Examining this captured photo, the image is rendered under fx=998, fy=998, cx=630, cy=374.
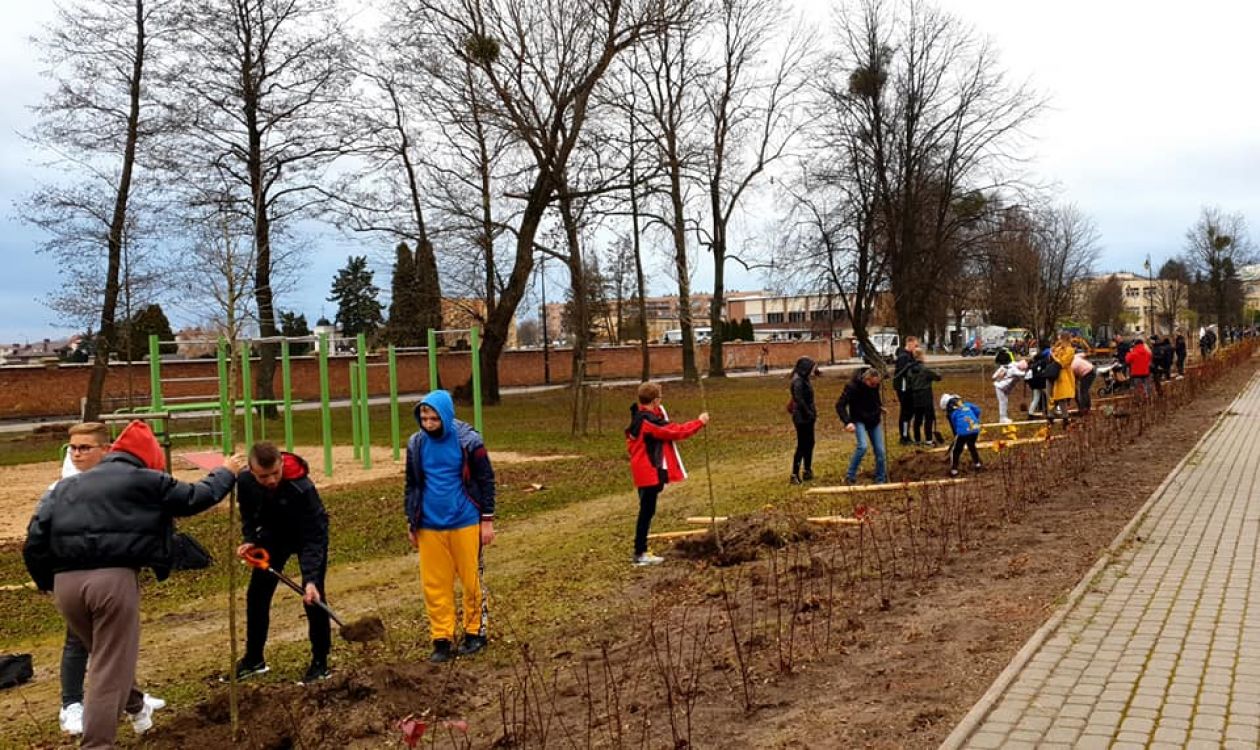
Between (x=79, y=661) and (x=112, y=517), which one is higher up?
(x=112, y=517)

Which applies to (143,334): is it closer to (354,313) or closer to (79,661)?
(354,313)

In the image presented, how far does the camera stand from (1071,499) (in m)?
9.67

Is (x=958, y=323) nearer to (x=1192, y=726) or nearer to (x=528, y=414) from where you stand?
(x=528, y=414)

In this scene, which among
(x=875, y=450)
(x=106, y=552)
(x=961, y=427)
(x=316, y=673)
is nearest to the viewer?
(x=106, y=552)

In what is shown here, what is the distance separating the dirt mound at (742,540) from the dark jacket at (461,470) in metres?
2.59

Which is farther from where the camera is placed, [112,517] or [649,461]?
[649,461]

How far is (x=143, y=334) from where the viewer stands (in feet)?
134

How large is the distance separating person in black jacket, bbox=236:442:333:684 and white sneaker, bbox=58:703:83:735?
867 mm

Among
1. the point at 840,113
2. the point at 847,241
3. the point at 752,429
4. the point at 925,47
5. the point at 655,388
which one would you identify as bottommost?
the point at 752,429

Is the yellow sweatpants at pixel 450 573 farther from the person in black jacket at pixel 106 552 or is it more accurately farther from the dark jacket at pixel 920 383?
the dark jacket at pixel 920 383

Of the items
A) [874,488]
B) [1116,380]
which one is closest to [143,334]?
[1116,380]

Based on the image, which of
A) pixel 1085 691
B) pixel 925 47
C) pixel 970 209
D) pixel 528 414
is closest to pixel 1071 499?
pixel 1085 691

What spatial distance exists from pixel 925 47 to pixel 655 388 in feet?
103

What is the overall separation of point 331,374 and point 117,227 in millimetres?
19220
